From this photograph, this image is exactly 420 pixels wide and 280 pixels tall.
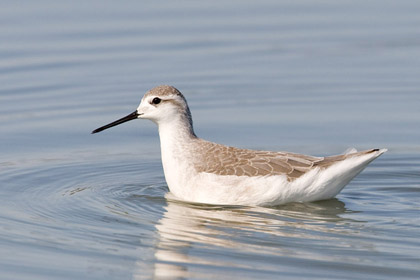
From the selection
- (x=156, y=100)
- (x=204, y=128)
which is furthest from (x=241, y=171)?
(x=204, y=128)

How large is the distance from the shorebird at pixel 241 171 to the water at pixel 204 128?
0.59 feet

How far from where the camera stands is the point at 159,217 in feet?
39.0

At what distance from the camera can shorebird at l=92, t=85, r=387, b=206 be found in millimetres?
12273

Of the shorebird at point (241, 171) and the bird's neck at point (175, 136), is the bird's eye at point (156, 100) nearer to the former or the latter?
the shorebird at point (241, 171)

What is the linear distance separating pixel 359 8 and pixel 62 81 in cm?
601

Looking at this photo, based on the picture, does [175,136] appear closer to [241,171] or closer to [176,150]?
[176,150]

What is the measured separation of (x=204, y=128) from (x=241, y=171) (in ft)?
10.6

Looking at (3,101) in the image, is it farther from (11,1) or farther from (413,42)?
(413,42)

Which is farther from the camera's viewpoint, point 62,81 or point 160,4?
point 160,4

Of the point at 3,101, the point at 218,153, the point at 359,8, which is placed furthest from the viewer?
the point at 359,8

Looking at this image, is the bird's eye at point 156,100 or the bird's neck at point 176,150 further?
the bird's eye at point 156,100

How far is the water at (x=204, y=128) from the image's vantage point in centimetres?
1040

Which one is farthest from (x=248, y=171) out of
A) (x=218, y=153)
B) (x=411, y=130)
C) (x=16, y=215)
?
(x=411, y=130)

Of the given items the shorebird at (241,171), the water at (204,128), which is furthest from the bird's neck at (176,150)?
the water at (204,128)
